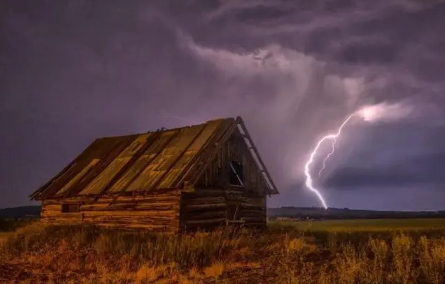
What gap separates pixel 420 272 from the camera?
902 cm

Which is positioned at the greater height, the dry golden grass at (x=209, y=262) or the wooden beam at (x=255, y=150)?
the wooden beam at (x=255, y=150)

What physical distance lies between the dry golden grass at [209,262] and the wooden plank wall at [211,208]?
1847 millimetres

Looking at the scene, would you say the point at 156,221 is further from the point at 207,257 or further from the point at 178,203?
the point at 207,257

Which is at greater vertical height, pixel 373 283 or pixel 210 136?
→ pixel 210 136


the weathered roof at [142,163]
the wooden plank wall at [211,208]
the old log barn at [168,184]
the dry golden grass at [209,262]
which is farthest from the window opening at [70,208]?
the wooden plank wall at [211,208]

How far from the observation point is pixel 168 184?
18.1 meters

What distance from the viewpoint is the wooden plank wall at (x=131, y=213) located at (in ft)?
59.9

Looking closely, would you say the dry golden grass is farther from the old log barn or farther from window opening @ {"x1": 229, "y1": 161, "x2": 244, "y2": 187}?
window opening @ {"x1": 229, "y1": 161, "x2": 244, "y2": 187}

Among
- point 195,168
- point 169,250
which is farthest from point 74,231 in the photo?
point 169,250

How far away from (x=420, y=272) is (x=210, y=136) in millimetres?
13143

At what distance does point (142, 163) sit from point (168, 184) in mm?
3667

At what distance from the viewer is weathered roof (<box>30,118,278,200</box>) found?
19.0m

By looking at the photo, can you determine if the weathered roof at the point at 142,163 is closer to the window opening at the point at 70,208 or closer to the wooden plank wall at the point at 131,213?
the wooden plank wall at the point at 131,213

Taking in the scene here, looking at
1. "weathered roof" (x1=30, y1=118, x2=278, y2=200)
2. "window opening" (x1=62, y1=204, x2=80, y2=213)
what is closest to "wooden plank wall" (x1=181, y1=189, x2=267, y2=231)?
"weathered roof" (x1=30, y1=118, x2=278, y2=200)
